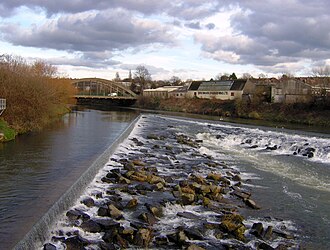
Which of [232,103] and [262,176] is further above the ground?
[232,103]

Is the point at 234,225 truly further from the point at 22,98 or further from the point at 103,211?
the point at 22,98

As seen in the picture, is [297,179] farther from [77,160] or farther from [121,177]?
[77,160]

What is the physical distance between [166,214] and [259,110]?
154ft

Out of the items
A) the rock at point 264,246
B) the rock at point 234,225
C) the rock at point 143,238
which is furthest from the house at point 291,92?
the rock at point 143,238

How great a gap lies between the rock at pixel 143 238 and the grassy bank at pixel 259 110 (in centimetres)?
3798

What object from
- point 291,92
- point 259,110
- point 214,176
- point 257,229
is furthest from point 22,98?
point 291,92

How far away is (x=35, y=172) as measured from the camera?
47.4ft

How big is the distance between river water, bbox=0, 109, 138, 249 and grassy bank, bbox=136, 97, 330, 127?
98.8 feet

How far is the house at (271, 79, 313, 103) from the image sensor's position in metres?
52.2

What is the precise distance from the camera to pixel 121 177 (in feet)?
47.4

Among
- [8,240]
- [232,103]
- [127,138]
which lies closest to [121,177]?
[8,240]

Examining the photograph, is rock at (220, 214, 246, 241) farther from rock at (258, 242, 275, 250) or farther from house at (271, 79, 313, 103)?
house at (271, 79, 313, 103)

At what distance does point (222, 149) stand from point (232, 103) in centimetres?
3885

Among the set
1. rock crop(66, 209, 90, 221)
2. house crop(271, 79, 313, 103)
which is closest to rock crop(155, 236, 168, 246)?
rock crop(66, 209, 90, 221)
